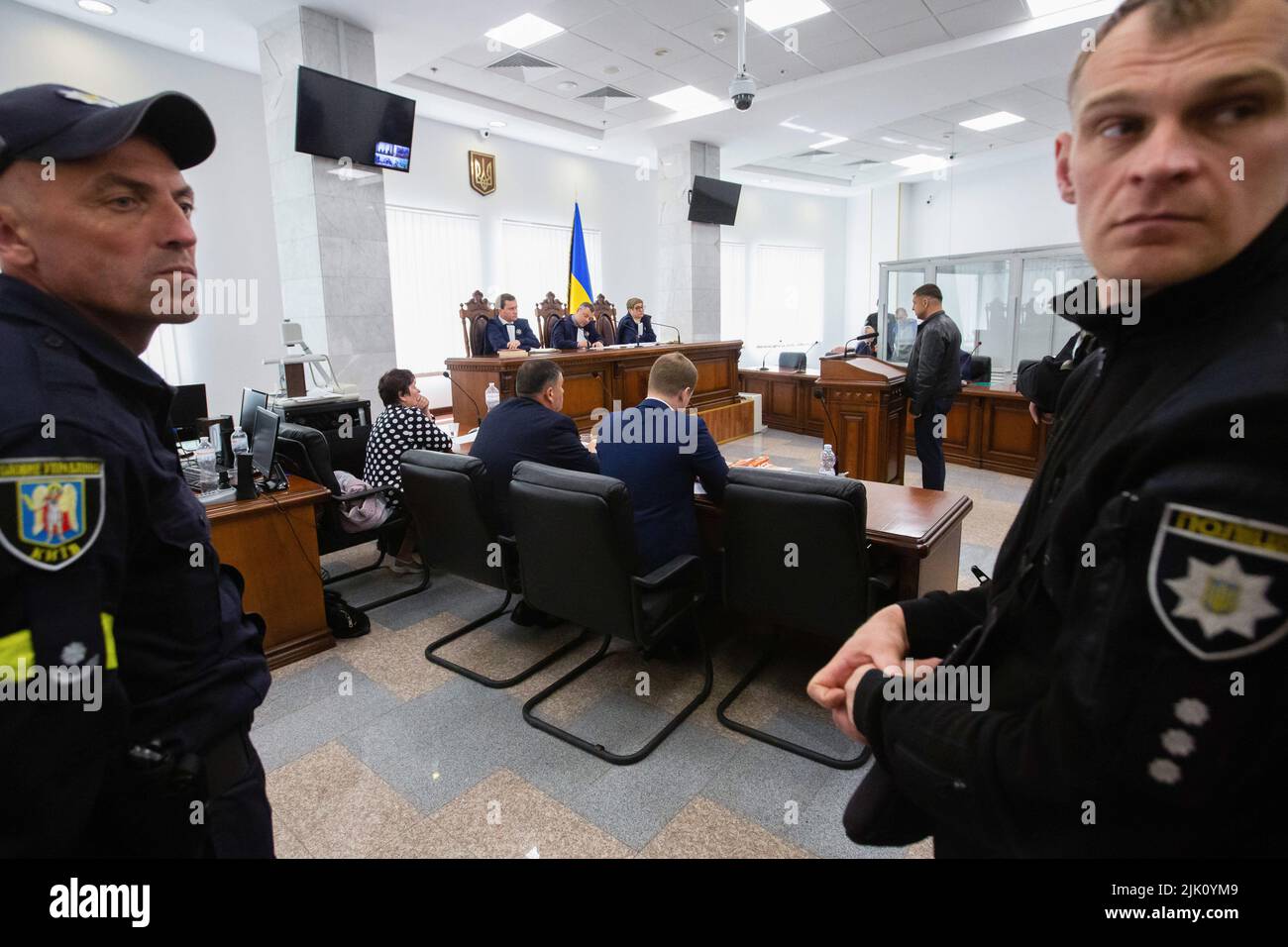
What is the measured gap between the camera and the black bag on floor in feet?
10.3

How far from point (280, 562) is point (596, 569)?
1.60 metres

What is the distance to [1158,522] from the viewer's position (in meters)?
0.48

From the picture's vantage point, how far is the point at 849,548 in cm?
208

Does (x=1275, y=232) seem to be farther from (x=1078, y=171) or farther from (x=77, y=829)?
(x=77, y=829)

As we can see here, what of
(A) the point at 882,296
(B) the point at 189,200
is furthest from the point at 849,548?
(A) the point at 882,296

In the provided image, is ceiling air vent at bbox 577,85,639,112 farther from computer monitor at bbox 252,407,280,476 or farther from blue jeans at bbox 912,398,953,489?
computer monitor at bbox 252,407,280,476

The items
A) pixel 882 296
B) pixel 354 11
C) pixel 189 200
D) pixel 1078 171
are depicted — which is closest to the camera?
pixel 1078 171

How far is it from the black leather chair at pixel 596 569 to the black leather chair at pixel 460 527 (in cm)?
32

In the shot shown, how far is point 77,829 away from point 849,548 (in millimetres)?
1870

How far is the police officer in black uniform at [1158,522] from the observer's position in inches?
18.1

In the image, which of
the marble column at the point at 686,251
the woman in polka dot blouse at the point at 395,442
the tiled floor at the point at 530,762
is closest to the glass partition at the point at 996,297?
the marble column at the point at 686,251

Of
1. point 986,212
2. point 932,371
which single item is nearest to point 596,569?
point 932,371

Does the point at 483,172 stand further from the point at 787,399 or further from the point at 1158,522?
the point at 1158,522

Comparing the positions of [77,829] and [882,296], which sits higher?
[882,296]
